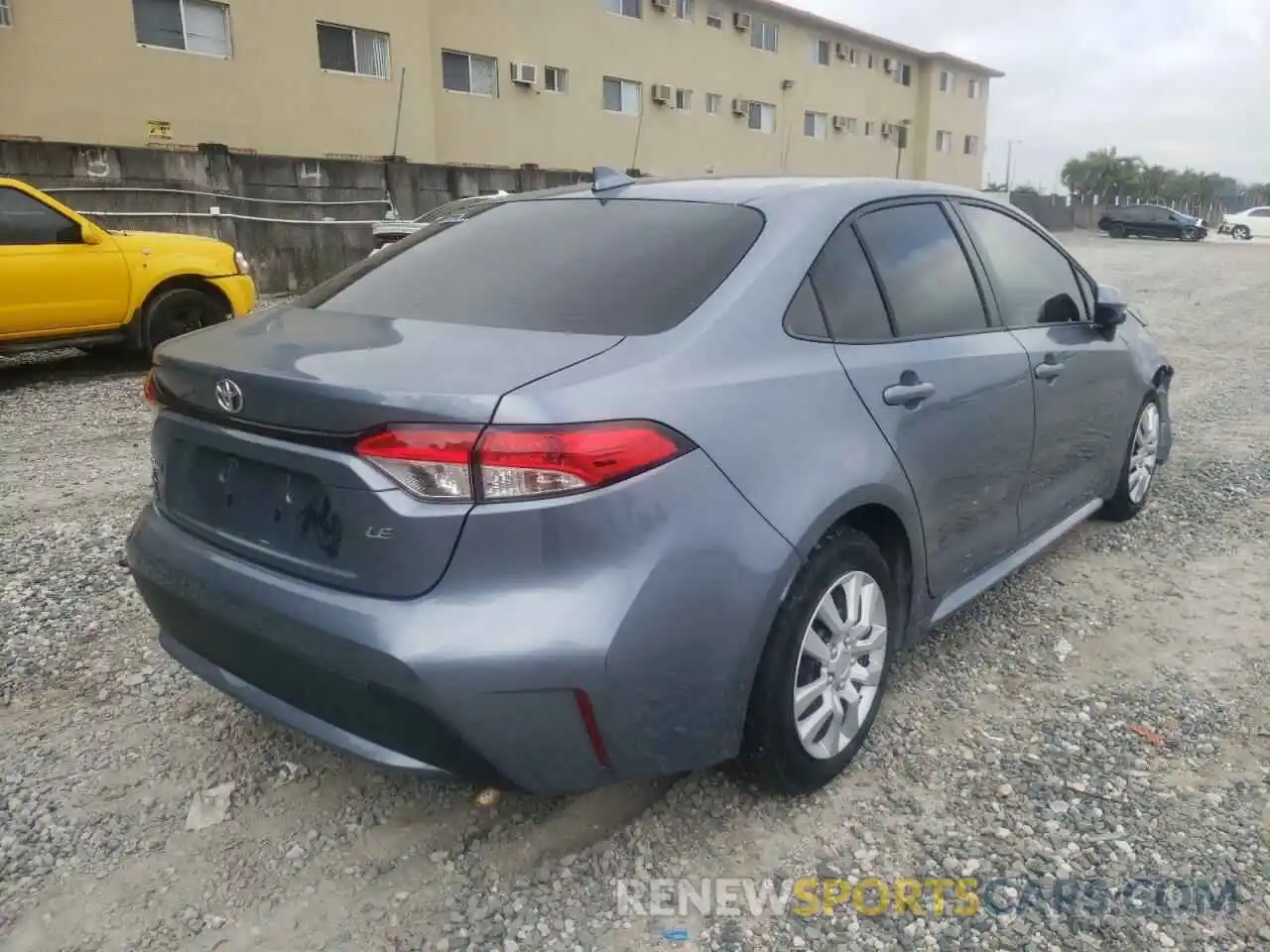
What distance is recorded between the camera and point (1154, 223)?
38500 mm

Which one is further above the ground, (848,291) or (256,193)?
(256,193)

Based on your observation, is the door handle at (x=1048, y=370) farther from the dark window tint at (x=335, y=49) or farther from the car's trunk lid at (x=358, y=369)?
the dark window tint at (x=335, y=49)

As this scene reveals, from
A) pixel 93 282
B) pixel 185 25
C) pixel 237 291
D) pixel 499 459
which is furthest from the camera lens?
pixel 185 25

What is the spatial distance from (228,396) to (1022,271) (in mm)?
2788

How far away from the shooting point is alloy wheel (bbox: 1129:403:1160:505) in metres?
4.60

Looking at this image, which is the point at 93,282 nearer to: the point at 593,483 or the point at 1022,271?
the point at 1022,271

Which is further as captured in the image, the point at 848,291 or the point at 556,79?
the point at 556,79

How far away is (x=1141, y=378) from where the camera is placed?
4.43 meters

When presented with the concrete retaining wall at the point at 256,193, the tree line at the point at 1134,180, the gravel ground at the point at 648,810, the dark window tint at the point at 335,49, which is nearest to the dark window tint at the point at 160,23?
the dark window tint at the point at 335,49

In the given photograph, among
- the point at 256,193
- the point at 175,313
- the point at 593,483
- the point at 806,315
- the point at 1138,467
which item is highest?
the point at 256,193

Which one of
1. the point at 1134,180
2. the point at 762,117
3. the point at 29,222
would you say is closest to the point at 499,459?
the point at 29,222

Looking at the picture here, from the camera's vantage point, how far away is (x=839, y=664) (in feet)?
8.37

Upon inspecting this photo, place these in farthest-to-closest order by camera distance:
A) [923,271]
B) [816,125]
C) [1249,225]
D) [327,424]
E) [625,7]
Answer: [1249,225]
[816,125]
[625,7]
[923,271]
[327,424]

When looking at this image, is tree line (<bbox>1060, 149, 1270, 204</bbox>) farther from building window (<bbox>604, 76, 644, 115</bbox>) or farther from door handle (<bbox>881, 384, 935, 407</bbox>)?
door handle (<bbox>881, 384, 935, 407</bbox>)
